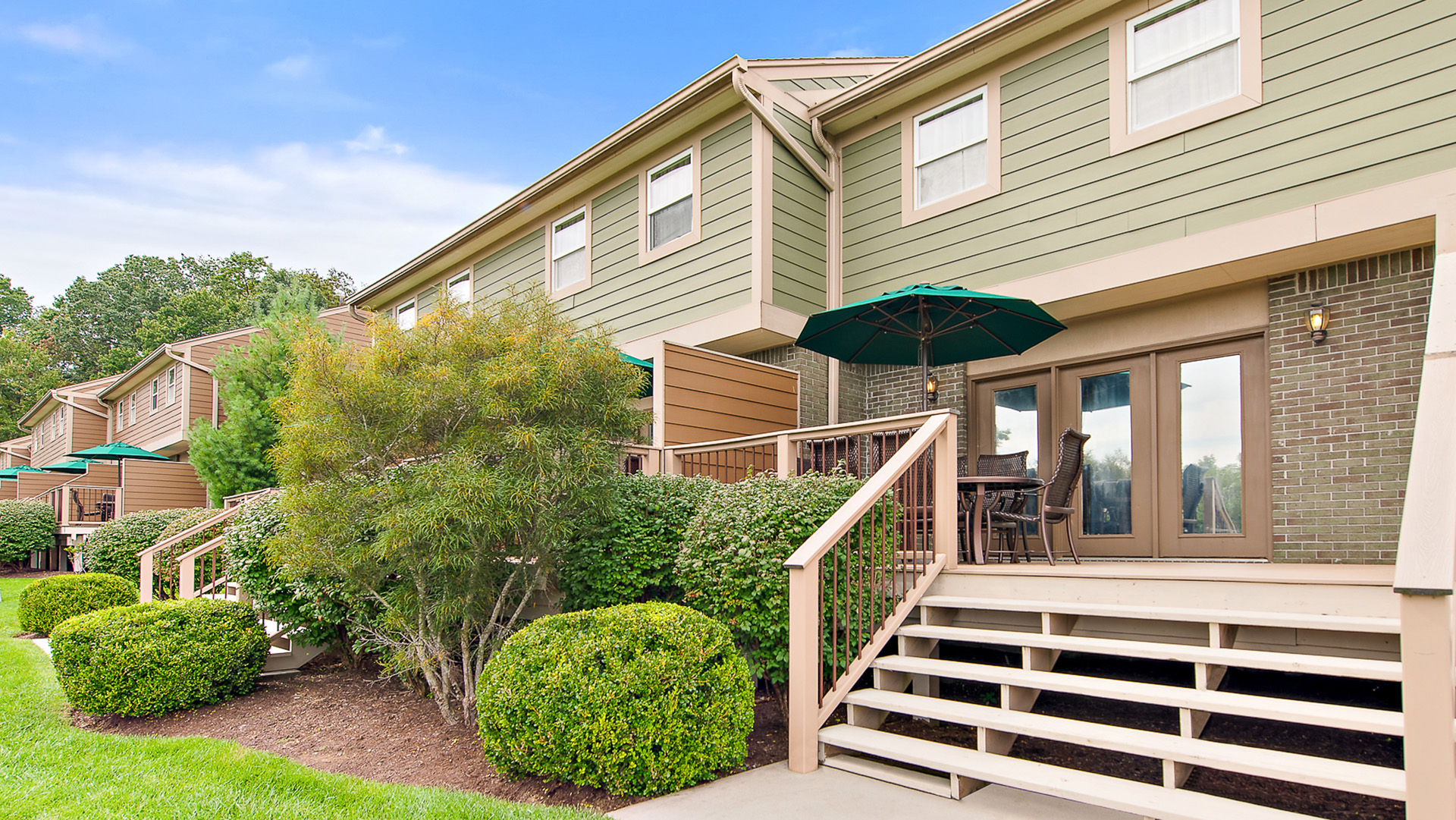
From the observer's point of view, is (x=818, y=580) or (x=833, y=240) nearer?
(x=818, y=580)

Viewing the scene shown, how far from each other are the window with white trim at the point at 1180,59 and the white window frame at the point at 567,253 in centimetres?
633

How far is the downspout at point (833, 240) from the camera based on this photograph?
8.56 metres

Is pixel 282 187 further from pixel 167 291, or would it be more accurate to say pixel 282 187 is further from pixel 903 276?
pixel 903 276

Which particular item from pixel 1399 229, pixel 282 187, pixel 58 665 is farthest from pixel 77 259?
pixel 1399 229

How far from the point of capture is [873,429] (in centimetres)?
542

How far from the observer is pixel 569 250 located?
1085cm

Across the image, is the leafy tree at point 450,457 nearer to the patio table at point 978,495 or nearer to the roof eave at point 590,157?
the patio table at point 978,495

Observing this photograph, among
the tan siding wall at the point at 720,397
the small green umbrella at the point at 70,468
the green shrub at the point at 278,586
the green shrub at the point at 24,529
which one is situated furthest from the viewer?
the small green umbrella at the point at 70,468

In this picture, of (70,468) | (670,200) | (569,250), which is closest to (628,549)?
(670,200)

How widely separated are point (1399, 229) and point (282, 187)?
30334mm

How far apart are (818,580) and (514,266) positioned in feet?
29.3

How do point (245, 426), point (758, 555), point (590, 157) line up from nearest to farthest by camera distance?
1. point (758, 555)
2. point (590, 157)
3. point (245, 426)

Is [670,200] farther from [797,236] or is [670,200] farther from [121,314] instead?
[121,314]

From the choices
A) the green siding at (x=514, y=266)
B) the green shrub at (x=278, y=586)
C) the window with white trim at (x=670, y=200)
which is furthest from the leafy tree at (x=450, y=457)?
the green siding at (x=514, y=266)
